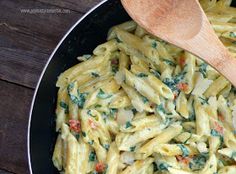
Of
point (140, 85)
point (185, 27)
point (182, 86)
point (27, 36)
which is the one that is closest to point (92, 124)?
point (140, 85)

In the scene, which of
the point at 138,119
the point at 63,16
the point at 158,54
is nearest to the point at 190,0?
the point at 158,54

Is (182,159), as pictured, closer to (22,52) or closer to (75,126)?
(75,126)

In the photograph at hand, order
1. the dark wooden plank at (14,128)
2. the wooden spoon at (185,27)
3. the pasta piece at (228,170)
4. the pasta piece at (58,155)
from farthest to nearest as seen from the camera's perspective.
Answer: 1. the dark wooden plank at (14,128)
2. the pasta piece at (58,155)
3. the pasta piece at (228,170)
4. the wooden spoon at (185,27)

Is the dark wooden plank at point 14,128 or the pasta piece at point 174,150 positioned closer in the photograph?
the pasta piece at point 174,150

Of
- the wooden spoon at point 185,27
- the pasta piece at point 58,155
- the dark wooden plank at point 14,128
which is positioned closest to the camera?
the wooden spoon at point 185,27

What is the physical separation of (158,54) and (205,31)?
224mm

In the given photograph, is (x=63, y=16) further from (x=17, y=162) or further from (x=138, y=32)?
(x=17, y=162)

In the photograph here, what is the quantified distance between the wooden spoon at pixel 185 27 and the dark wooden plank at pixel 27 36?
0.50m

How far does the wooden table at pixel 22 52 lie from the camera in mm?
1722

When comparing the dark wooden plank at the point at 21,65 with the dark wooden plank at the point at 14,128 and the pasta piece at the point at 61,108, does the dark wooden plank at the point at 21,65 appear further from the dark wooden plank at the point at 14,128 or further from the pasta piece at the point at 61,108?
the pasta piece at the point at 61,108

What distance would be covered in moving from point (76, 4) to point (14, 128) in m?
0.48

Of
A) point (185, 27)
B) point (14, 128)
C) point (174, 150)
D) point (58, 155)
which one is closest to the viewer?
point (185, 27)

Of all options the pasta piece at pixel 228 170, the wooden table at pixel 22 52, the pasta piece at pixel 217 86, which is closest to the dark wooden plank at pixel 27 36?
the wooden table at pixel 22 52

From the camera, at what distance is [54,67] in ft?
4.80
